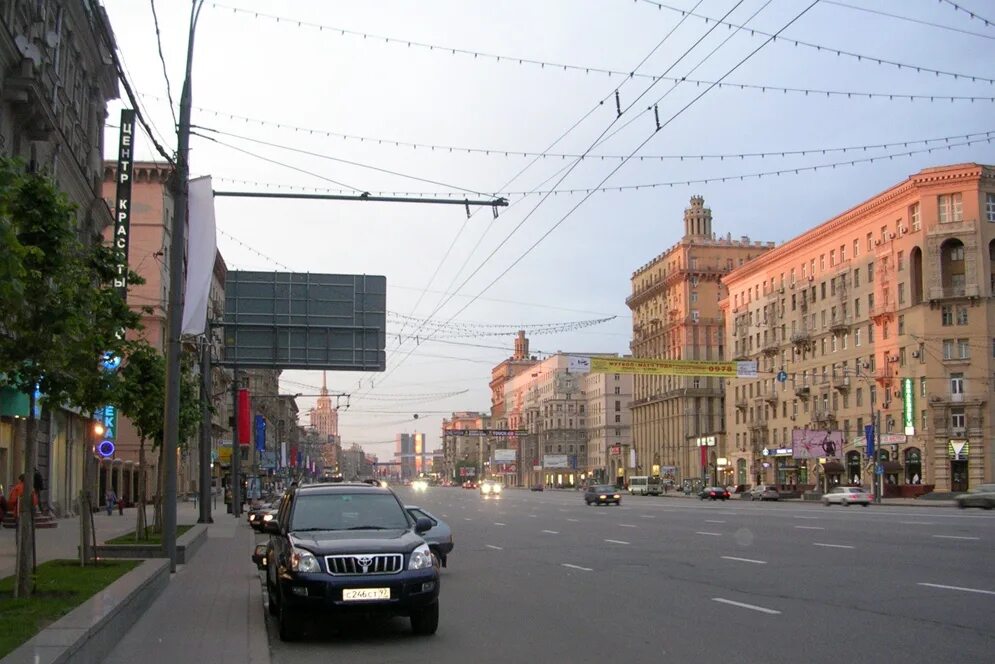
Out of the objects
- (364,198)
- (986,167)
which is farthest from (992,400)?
(364,198)

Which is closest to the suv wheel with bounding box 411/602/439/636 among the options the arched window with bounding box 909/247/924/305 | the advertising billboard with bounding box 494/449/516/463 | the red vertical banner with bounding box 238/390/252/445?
the red vertical banner with bounding box 238/390/252/445

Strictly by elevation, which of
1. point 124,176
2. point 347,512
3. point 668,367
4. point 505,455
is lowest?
point 505,455

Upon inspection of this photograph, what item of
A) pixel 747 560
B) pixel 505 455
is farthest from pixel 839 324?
pixel 505 455

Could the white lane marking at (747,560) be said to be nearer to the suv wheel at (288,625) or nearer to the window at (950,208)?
the suv wheel at (288,625)

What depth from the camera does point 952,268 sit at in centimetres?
7112

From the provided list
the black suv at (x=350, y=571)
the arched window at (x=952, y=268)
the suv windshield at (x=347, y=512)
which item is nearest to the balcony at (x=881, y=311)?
the arched window at (x=952, y=268)

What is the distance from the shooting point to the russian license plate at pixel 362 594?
11000mm

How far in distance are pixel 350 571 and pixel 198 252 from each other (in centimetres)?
1023

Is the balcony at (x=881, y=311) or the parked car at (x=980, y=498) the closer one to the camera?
the parked car at (x=980, y=498)

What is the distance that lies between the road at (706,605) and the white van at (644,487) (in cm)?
7887

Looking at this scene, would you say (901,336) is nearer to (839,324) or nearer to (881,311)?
(881,311)

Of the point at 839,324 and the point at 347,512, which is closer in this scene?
the point at 347,512

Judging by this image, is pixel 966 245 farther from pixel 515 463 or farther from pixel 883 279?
pixel 515 463

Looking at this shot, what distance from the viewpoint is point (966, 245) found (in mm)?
70188
